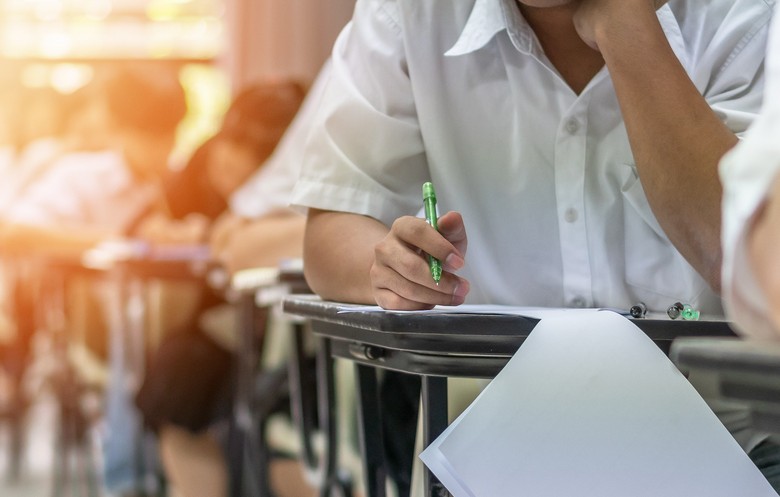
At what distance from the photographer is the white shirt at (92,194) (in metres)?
3.93

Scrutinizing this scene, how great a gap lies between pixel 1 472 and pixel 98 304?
99 cm

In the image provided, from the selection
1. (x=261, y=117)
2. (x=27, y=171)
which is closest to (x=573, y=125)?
(x=261, y=117)

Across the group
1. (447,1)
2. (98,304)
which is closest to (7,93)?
(98,304)

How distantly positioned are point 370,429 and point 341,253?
0.70ft

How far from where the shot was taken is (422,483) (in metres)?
0.89

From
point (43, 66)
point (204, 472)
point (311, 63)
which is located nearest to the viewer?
point (204, 472)

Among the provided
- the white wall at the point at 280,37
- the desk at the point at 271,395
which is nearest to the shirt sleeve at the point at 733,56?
the desk at the point at 271,395

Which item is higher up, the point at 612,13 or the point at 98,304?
the point at 612,13

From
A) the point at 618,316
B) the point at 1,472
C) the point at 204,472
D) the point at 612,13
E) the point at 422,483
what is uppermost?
the point at 612,13

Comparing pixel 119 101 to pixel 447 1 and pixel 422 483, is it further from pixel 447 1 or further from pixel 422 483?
pixel 422 483

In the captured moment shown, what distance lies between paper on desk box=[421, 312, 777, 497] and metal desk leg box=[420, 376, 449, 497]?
0.06m

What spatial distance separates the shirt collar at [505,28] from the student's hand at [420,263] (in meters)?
0.31

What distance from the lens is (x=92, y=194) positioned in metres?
4.00

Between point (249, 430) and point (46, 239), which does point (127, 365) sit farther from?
point (249, 430)
